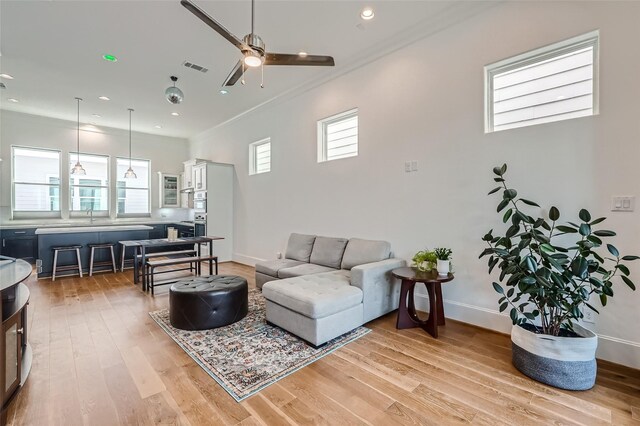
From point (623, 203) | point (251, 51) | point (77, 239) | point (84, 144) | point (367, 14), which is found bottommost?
point (77, 239)

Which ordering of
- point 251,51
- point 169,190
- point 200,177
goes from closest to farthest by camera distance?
point 251,51 < point 200,177 < point 169,190

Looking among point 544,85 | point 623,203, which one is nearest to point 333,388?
point 623,203

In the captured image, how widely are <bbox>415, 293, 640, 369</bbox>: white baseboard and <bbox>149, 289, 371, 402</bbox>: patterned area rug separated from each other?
104 cm

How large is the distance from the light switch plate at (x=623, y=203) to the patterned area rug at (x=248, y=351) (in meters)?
2.43

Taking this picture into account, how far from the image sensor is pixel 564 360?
6.65ft

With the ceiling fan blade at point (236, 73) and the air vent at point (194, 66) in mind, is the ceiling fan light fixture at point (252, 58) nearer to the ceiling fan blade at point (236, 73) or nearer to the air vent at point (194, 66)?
the ceiling fan blade at point (236, 73)

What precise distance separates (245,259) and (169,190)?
3.95 metres

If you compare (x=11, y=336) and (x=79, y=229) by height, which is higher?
(x=79, y=229)

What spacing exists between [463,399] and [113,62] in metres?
5.78

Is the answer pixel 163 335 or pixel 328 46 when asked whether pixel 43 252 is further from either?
pixel 328 46

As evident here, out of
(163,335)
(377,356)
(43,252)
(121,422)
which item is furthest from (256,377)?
(43,252)

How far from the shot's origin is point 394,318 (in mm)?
3361

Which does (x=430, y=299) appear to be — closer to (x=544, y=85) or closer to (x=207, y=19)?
(x=544, y=85)

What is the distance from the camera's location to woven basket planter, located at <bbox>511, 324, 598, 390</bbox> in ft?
6.59
